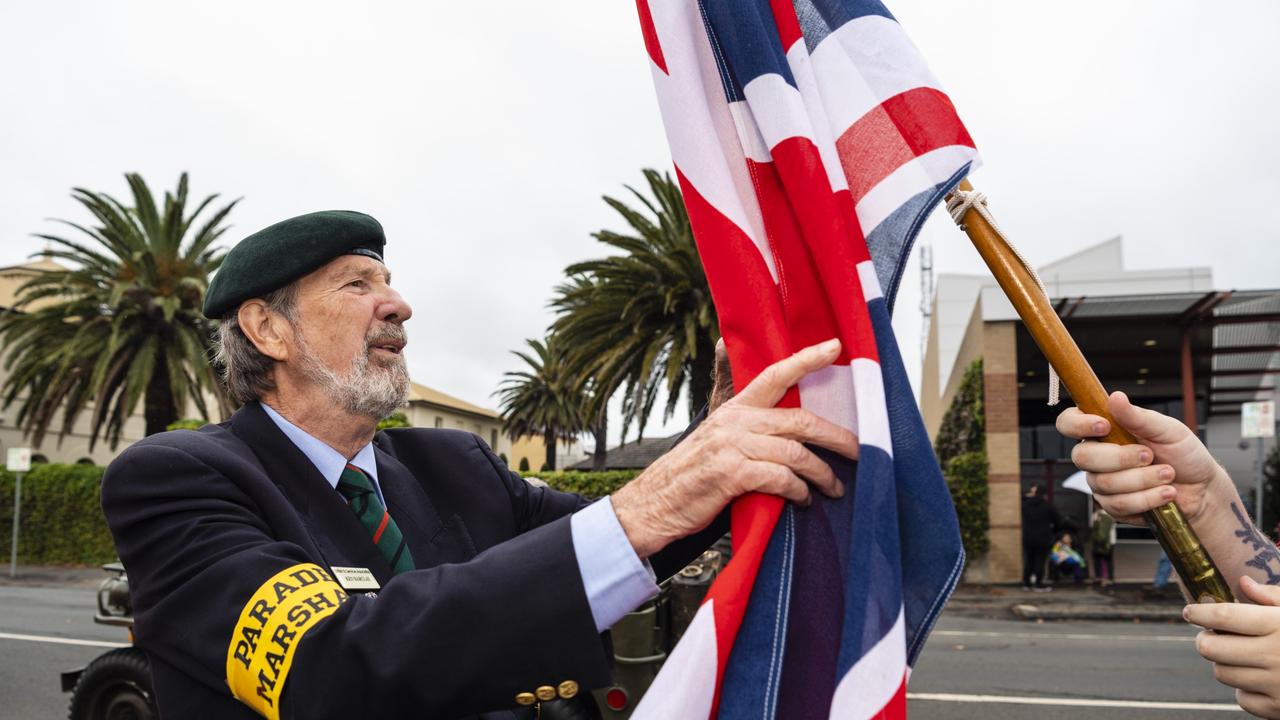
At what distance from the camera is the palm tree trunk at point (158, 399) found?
2123cm

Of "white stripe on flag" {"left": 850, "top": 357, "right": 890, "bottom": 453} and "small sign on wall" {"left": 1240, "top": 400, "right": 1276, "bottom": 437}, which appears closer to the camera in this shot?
"white stripe on flag" {"left": 850, "top": 357, "right": 890, "bottom": 453}

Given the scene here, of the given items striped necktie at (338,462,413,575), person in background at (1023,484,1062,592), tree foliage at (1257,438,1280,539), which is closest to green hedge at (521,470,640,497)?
person in background at (1023,484,1062,592)

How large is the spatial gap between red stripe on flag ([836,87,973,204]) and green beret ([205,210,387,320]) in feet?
5.01

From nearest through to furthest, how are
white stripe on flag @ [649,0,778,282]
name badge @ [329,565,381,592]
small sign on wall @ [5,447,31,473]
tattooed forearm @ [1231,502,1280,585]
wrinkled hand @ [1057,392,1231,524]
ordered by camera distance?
white stripe on flag @ [649,0,778,282], wrinkled hand @ [1057,392,1231,524], tattooed forearm @ [1231,502,1280,585], name badge @ [329,565,381,592], small sign on wall @ [5,447,31,473]

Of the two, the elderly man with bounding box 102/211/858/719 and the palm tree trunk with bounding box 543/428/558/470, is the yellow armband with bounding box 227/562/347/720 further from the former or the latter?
the palm tree trunk with bounding box 543/428/558/470

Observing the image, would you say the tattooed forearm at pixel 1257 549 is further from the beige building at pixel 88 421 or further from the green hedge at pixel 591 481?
the green hedge at pixel 591 481

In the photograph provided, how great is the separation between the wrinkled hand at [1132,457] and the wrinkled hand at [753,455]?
520mm

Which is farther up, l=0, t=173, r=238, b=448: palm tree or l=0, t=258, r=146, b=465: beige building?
l=0, t=173, r=238, b=448: palm tree

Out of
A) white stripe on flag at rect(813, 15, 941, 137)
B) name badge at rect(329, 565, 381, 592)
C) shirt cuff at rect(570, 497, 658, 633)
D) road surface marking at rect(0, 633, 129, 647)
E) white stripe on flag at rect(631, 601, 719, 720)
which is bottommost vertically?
road surface marking at rect(0, 633, 129, 647)

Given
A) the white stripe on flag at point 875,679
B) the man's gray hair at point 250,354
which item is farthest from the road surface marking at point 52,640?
the white stripe on flag at point 875,679

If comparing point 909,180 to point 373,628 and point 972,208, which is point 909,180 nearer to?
point 972,208

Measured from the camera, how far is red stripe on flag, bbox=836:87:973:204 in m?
1.43

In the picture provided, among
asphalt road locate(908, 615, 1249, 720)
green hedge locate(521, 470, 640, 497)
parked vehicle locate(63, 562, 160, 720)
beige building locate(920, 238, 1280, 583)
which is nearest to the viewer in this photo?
parked vehicle locate(63, 562, 160, 720)

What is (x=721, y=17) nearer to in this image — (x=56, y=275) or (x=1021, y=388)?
(x=56, y=275)
